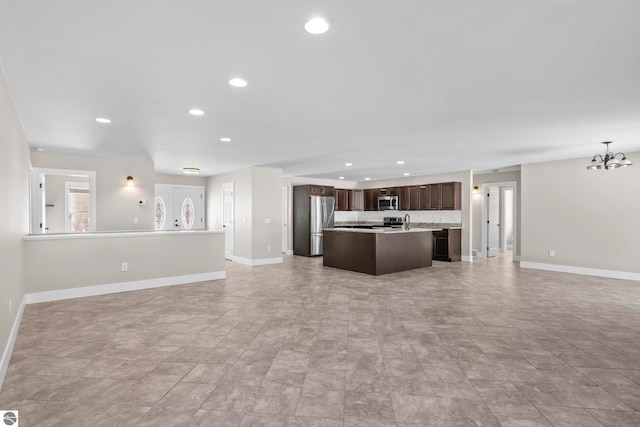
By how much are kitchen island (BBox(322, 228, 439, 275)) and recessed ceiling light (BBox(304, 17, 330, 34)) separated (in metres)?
4.90

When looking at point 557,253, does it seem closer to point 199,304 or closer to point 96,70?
point 199,304

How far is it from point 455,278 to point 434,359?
12.9 ft

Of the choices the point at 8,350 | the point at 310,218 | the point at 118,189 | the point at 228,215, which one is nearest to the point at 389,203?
the point at 310,218

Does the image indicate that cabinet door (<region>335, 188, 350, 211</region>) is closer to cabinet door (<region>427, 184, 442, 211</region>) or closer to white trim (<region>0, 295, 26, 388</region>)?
cabinet door (<region>427, 184, 442, 211</region>)

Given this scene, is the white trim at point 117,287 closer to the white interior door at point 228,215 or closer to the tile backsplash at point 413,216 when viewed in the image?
the white interior door at point 228,215

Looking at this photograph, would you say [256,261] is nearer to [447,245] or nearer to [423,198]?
[447,245]

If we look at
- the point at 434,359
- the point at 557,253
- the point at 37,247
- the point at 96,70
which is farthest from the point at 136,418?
the point at 557,253

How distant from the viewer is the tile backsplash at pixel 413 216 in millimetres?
9248

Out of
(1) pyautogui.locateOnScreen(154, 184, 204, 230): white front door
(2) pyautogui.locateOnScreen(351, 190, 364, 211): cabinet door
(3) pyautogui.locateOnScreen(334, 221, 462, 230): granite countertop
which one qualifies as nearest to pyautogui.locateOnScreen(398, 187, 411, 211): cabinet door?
(3) pyautogui.locateOnScreen(334, 221, 462, 230): granite countertop

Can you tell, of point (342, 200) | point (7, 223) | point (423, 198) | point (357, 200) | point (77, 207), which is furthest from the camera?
point (357, 200)

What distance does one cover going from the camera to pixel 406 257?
7.21 metres

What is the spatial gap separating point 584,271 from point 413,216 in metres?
4.40

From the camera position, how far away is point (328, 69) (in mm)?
2605

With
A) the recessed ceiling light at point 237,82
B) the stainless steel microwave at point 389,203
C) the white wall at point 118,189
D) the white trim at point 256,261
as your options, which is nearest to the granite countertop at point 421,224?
the stainless steel microwave at point 389,203
